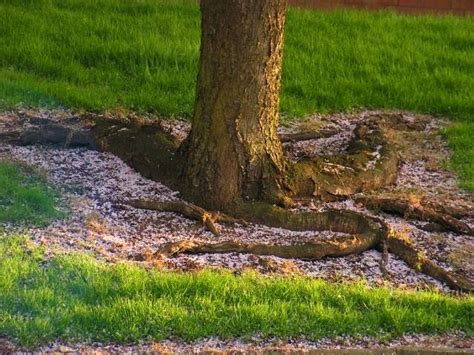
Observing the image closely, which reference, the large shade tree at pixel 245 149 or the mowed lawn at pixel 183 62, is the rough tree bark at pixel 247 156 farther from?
the mowed lawn at pixel 183 62

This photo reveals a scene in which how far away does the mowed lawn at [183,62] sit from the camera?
902 centimetres

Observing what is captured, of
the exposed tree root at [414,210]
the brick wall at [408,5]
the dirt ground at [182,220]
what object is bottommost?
the dirt ground at [182,220]

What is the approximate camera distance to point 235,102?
662cm

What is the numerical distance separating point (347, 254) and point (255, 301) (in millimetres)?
1189

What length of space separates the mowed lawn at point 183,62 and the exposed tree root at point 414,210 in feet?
4.36

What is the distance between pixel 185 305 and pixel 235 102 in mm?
1998

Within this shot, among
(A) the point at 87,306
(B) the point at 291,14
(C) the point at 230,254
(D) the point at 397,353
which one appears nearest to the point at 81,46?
(B) the point at 291,14

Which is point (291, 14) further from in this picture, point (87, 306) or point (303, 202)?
point (87, 306)

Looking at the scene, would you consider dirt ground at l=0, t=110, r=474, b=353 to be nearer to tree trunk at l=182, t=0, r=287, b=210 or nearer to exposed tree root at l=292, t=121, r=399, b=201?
exposed tree root at l=292, t=121, r=399, b=201

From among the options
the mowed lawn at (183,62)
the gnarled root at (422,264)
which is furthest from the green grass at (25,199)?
the gnarled root at (422,264)

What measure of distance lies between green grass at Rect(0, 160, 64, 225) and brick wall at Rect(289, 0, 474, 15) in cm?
627

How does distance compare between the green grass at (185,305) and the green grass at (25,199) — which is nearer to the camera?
the green grass at (185,305)

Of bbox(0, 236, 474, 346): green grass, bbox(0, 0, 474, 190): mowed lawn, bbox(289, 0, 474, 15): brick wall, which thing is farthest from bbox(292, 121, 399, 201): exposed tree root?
bbox(289, 0, 474, 15): brick wall

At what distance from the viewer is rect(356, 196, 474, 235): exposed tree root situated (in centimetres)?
670
